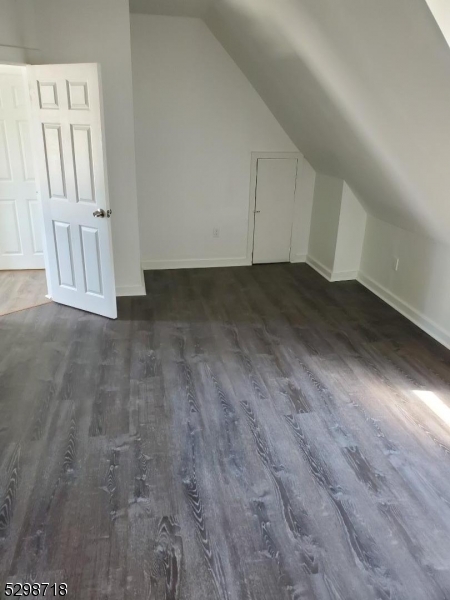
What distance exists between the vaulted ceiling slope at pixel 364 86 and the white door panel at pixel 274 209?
1.77 feet

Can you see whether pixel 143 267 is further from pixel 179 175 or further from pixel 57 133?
pixel 57 133

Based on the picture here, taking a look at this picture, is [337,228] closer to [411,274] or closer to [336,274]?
[336,274]

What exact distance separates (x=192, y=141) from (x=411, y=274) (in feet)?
8.97

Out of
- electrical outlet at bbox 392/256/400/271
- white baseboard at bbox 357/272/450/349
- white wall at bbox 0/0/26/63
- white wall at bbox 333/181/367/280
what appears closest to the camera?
white wall at bbox 0/0/26/63

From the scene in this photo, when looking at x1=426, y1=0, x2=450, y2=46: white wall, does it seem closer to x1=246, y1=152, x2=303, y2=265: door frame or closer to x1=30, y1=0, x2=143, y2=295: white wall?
x1=30, y1=0, x2=143, y2=295: white wall

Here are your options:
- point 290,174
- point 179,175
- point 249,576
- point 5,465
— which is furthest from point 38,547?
point 290,174

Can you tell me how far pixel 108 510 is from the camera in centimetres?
205

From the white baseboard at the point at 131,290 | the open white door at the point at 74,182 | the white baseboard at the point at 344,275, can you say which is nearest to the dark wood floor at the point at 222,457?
the open white door at the point at 74,182

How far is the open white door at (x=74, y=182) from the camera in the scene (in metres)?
3.40

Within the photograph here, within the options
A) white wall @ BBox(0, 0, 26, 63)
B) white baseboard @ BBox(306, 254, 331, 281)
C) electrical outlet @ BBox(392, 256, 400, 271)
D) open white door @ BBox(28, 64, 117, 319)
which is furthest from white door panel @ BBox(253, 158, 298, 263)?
white wall @ BBox(0, 0, 26, 63)

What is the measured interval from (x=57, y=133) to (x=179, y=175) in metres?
1.67

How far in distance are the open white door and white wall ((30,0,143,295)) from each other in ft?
1.26

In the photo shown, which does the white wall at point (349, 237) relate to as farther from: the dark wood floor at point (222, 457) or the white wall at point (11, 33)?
the white wall at point (11, 33)

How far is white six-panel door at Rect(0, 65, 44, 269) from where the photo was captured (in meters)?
4.55
